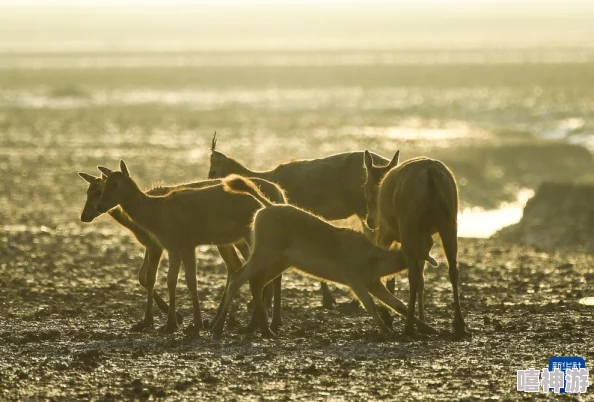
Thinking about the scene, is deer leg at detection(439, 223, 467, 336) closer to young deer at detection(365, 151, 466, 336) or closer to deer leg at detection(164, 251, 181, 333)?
young deer at detection(365, 151, 466, 336)

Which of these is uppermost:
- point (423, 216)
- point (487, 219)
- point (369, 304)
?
point (487, 219)

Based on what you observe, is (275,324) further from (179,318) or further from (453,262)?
(453,262)

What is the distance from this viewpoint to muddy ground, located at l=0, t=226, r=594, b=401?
11633 millimetres

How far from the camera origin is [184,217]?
1473 cm

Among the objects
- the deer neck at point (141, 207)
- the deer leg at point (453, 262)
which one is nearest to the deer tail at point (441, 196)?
the deer leg at point (453, 262)

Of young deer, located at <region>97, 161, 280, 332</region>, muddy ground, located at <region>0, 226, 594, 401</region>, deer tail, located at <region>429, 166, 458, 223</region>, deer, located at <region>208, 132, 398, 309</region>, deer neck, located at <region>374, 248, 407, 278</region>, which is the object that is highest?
deer, located at <region>208, 132, 398, 309</region>

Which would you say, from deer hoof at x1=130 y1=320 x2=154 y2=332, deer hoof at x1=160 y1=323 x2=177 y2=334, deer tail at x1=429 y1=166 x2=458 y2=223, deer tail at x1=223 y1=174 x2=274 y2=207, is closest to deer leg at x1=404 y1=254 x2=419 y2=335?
deer tail at x1=429 y1=166 x2=458 y2=223

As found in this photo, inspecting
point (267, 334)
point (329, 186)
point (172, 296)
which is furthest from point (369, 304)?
point (329, 186)

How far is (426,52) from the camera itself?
12438cm

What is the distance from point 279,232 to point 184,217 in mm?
1302

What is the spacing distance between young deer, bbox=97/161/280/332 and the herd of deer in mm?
11

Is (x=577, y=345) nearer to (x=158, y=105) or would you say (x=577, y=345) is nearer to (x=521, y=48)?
(x=158, y=105)

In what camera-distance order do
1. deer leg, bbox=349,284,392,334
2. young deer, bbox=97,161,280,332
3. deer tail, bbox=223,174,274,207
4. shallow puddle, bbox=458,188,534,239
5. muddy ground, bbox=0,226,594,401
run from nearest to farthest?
muddy ground, bbox=0,226,594,401 → deer leg, bbox=349,284,392,334 → young deer, bbox=97,161,280,332 → deer tail, bbox=223,174,274,207 → shallow puddle, bbox=458,188,534,239

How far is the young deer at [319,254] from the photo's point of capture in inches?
548
